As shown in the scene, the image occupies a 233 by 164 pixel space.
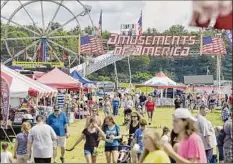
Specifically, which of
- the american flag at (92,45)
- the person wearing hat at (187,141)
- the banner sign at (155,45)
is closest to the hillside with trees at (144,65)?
the american flag at (92,45)

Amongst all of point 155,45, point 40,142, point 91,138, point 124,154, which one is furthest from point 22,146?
point 155,45

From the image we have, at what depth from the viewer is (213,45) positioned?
30000 millimetres

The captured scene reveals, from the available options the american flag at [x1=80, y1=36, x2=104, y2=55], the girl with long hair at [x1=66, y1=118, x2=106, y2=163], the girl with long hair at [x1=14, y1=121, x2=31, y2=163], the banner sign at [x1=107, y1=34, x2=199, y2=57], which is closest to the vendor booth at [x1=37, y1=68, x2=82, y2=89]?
the american flag at [x1=80, y1=36, x2=104, y2=55]

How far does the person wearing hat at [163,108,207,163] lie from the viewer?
6.56 m

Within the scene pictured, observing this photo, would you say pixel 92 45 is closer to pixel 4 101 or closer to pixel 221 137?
pixel 4 101

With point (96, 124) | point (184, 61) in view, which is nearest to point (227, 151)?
point (96, 124)

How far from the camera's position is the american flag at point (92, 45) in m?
31.5

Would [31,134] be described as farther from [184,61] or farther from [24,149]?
[184,61]

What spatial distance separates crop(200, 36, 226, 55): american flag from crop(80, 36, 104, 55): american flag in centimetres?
496

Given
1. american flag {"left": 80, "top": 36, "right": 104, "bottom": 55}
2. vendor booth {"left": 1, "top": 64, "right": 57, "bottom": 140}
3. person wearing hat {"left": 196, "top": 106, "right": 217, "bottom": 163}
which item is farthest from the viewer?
american flag {"left": 80, "top": 36, "right": 104, "bottom": 55}

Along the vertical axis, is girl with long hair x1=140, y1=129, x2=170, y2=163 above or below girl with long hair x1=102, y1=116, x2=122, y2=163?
above

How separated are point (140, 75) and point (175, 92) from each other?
21.7 m

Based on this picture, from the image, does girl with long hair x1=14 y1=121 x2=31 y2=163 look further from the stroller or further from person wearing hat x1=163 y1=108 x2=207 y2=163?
person wearing hat x1=163 y1=108 x2=207 y2=163

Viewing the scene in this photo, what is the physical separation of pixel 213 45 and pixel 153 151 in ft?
78.4
